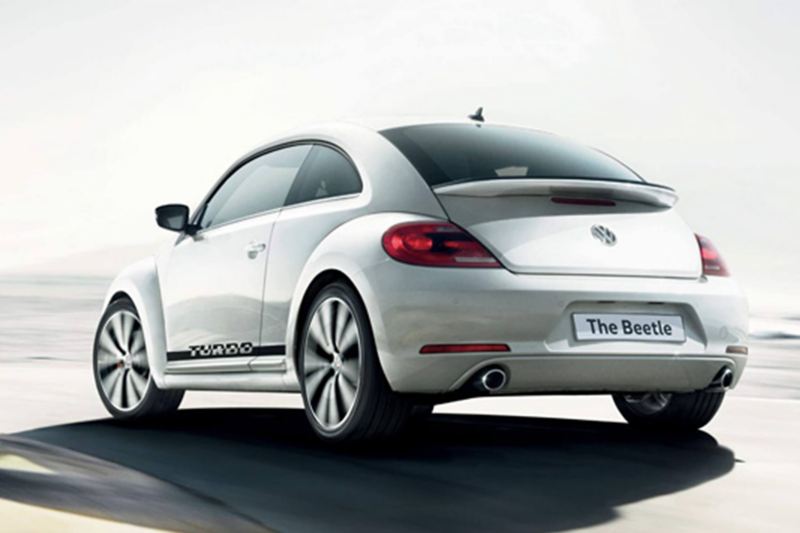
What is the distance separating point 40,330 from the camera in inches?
803

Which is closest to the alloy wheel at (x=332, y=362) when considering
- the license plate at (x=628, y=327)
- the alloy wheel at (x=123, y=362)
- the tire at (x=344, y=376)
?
the tire at (x=344, y=376)

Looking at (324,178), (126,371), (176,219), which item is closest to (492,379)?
(324,178)

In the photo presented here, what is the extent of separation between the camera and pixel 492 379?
250 inches

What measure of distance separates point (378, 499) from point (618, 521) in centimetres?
95

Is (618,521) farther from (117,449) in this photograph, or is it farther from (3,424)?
(3,424)

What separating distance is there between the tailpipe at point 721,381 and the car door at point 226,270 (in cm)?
224

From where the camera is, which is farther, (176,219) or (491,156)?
(176,219)

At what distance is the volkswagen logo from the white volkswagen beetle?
0.02 m

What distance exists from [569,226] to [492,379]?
81 centimetres

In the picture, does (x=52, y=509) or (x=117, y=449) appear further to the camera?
(x=117, y=449)

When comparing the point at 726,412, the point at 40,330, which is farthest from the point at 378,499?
the point at 40,330

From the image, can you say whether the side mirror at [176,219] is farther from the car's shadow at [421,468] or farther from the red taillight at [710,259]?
the red taillight at [710,259]

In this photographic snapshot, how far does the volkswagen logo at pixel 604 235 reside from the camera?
6668 mm

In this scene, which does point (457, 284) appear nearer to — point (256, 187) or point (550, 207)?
point (550, 207)
